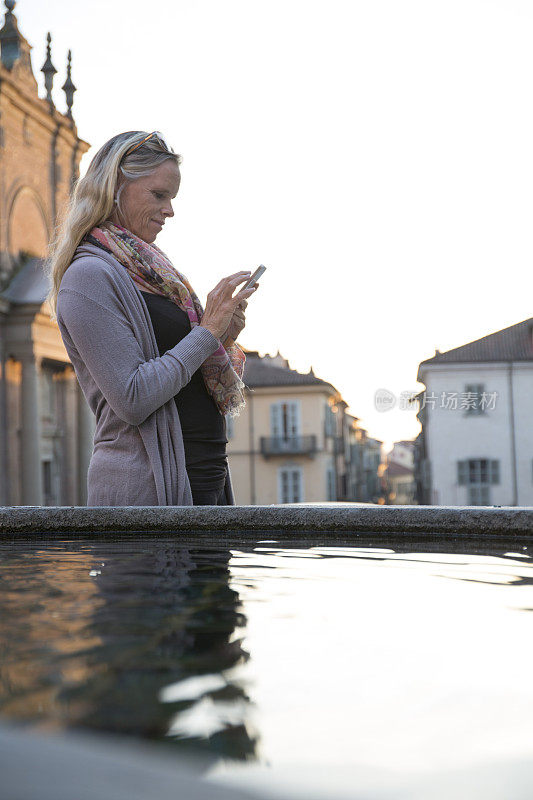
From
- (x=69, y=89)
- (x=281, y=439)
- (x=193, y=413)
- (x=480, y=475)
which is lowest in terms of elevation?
(x=480, y=475)

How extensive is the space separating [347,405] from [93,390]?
5225cm

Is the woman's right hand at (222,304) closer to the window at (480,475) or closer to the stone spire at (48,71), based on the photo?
the stone spire at (48,71)

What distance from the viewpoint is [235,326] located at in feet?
8.81

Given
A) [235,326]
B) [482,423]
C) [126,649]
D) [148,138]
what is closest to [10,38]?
[482,423]

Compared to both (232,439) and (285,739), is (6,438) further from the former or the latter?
(285,739)

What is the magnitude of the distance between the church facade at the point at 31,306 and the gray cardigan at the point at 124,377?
18893mm

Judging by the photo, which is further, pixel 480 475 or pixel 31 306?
pixel 480 475

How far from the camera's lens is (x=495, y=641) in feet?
3.44

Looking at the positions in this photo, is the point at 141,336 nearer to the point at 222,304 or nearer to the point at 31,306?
the point at 222,304

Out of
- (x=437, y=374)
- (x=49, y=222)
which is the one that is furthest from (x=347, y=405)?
(x=49, y=222)

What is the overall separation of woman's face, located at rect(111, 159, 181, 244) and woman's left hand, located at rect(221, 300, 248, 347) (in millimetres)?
345

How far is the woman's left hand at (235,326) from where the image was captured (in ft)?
8.68

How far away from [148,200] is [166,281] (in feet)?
0.83

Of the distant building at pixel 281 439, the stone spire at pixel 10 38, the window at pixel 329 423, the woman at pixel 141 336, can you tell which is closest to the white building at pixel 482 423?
the distant building at pixel 281 439
